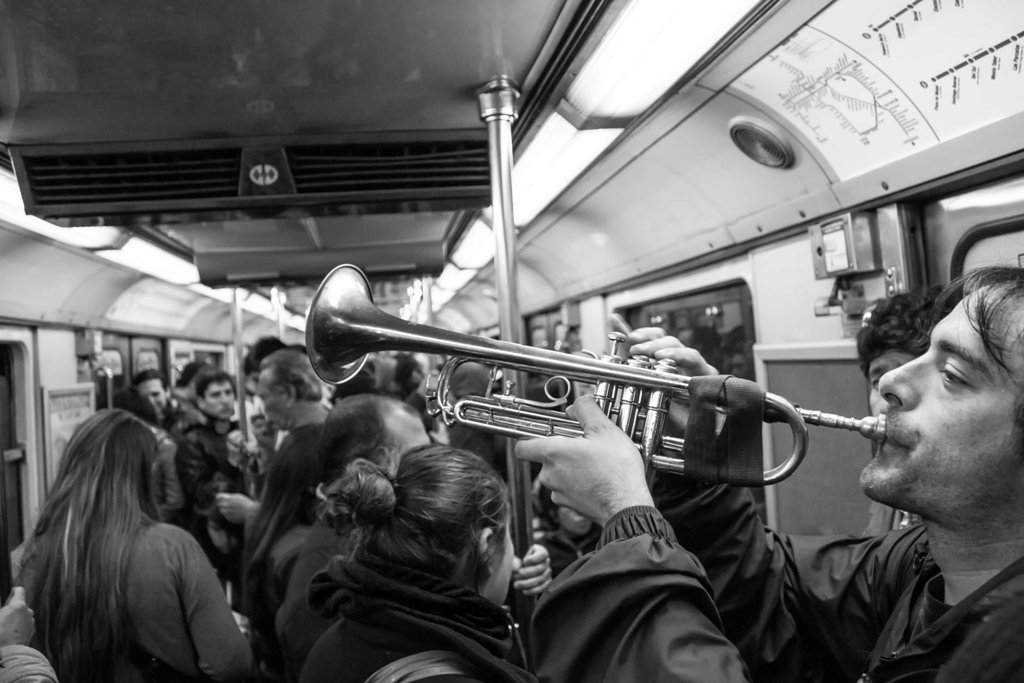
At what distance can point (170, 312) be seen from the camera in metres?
9.46

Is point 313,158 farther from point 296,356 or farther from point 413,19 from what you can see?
point 296,356

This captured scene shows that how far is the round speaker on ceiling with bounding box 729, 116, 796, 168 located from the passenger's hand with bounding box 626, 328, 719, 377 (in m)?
1.73

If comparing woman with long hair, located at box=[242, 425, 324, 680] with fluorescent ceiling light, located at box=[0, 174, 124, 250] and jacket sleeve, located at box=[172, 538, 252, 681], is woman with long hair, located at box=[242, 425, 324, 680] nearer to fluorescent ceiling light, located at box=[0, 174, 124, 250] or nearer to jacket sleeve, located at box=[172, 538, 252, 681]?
jacket sleeve, located at box=[172, 538, 252, 681]

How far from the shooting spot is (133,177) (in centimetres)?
279

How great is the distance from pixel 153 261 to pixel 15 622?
15.4 feet

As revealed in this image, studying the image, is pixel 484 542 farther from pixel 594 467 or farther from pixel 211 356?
pixel 211 356

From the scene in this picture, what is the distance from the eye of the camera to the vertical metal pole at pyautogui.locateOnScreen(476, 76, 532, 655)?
2.35 meters

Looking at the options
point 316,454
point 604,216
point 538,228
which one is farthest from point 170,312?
point 316,454

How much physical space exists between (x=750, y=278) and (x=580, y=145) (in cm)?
134

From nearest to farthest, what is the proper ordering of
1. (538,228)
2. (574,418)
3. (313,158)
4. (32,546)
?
(574,418) < (32,546) < (313,158) < (538,228)

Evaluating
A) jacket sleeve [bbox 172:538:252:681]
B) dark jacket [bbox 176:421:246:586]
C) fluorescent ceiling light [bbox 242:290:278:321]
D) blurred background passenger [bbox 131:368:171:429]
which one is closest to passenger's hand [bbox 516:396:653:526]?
jacket sleeve [bbox 172:538:252:681]

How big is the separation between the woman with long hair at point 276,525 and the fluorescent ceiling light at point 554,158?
4.57 feet

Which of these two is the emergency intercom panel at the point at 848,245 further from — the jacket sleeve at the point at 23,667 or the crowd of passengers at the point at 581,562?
the jacket sleeve at the point at 23,667

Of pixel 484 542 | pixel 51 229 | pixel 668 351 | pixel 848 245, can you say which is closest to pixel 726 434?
pixel 668 351
